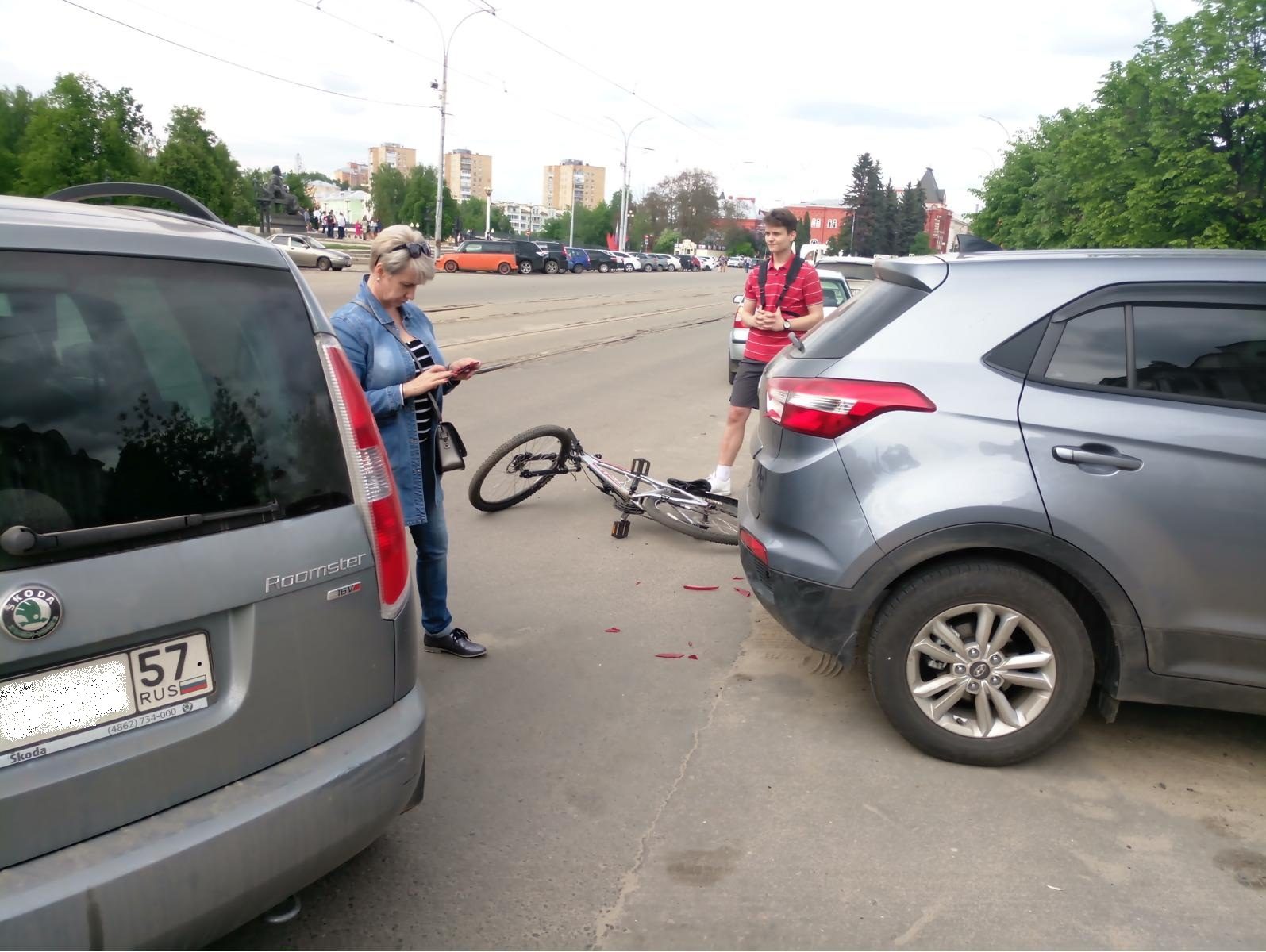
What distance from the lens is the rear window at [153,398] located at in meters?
2.02

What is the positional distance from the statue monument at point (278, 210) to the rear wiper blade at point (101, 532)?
1971 inches

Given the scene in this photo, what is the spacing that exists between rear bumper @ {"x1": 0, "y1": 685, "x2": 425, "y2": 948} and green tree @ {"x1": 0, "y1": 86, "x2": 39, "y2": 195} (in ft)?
Answer: 180

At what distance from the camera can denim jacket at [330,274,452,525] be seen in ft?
12.6

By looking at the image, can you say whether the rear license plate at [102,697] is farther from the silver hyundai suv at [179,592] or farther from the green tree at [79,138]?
the green tree at [79,138]

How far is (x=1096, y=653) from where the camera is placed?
3611 millimetres

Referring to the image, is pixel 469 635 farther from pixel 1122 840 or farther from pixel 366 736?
pixel 1122 840

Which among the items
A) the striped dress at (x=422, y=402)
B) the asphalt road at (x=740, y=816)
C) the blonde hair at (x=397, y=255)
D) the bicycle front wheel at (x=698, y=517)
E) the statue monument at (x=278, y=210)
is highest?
the statue monument at (x=278, y=210)

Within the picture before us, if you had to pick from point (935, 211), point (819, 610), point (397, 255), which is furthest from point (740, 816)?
point (935, 211)

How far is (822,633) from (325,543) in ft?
6.33

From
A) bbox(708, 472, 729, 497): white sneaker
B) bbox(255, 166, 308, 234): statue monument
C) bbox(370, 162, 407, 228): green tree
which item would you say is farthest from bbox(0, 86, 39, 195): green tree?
bbox(370, 162, 407, 228): green tree

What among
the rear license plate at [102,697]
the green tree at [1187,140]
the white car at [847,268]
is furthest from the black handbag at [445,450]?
the green tree at [1187,140]

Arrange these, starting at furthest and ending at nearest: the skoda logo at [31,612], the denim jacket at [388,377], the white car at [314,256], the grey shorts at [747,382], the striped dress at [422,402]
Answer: the white car at [314,256]
the grey shorts at [747,382]
the striped dress at [422,402]
the denim jacket at [388,377]
the skoda logo at [31,612]

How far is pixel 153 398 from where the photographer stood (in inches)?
87.0

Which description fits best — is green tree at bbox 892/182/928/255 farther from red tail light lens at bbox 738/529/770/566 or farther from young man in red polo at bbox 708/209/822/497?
red tail light lens at bbox 738/529/770/566
